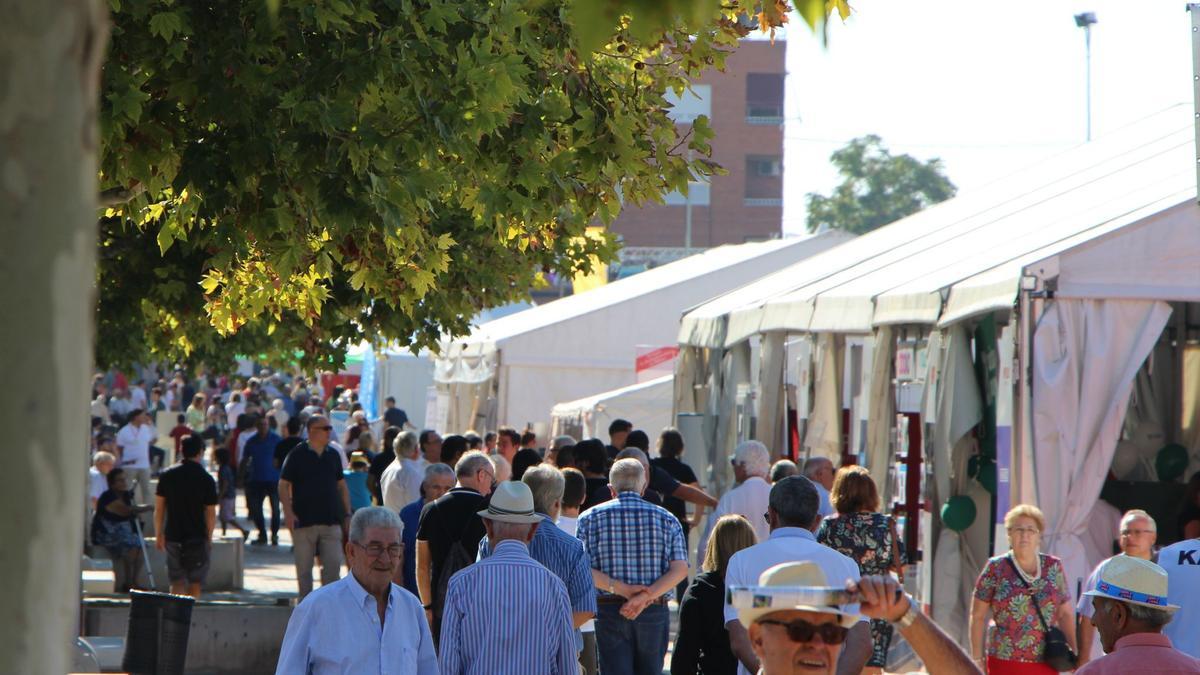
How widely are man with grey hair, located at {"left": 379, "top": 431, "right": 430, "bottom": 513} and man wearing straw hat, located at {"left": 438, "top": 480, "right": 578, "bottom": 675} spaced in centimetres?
803

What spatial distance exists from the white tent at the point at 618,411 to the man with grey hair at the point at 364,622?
49.3 ft

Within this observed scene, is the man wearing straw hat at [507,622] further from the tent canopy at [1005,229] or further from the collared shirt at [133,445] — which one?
the collared shirt at [133,445]

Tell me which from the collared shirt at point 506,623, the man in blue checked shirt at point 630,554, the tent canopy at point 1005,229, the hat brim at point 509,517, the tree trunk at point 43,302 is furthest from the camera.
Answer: the tent canopy at point 1005,229

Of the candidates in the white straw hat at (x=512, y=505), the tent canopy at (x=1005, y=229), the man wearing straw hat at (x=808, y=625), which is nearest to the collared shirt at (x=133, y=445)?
the tent canopy at (x=1005, y=229)

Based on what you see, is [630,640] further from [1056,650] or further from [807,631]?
→ [807,631]

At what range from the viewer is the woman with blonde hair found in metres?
7.37

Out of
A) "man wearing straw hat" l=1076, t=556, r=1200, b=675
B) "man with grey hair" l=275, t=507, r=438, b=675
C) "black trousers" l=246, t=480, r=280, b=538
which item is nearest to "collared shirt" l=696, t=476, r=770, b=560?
"man with grey hair" l=275, t=507, r=438, b=675

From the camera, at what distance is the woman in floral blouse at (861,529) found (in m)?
8.56

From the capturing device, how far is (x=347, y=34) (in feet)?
26.2

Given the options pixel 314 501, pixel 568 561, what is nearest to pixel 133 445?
pixel 314 501

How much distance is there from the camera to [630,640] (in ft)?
30.0

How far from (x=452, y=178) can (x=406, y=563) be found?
9.03ft

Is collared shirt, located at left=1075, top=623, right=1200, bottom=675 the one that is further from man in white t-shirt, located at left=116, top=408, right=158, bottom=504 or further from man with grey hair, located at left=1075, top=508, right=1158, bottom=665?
man in white t-shirt, located at left=116, top=408, right=158, bottom=504

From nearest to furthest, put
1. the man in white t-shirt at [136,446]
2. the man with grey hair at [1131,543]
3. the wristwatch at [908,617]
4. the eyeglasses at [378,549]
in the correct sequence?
the wristwatch at [908,617] → the eyeglasses at [378,549] → the man with grey hair at [1131,543] → the man in white t-shirt at [136,446]
